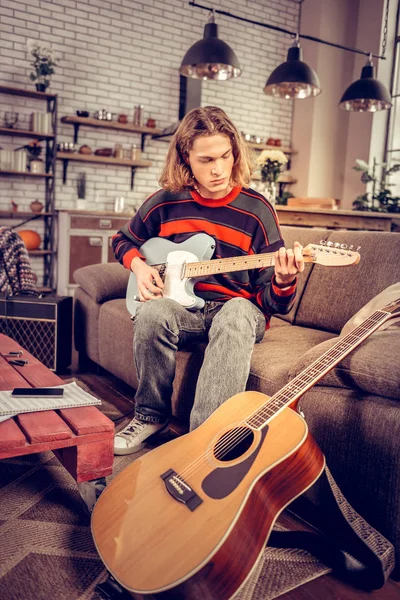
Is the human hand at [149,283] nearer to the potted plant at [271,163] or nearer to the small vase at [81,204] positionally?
the potted plant at [271,163]

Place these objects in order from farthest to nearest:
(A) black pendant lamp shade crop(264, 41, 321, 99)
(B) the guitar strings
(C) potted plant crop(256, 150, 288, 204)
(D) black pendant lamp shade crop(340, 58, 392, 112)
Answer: (C) potted plant crop(256, 150, 288, 204) → (D) black pendant lamp shade crop(340, 58, 392, 112) → (A) black pendant lamp shade crop(264, 41, 321, 99) → (B) the guitar strings

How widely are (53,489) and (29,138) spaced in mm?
4542

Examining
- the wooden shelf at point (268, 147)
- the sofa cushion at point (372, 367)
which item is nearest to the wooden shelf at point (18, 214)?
the wooden shelf at point (268, 147)

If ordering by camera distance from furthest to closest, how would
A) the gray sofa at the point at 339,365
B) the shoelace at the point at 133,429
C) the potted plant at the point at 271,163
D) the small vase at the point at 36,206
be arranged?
the small vase at the point at 36,206 → the potted plant at the point at 271,163 → the shoelace at the point at 133,429 → the gray sofa at the point at 339,365

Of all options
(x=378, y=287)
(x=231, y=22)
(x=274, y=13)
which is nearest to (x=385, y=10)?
(x=274, y=13)

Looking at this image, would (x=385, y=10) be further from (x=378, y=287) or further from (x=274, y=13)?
(x=378, y=287)

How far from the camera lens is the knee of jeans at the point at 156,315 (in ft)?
5.71

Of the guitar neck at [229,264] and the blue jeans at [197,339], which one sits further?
the guitar neck at [229,264]

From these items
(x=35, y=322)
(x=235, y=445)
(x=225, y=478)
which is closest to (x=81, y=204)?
(x=35, y=322)

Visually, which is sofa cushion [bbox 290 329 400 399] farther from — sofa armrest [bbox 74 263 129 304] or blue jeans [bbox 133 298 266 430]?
sofa armrest [bbox 74 263 129 304]

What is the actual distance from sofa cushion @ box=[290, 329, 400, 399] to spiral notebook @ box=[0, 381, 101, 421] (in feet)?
2.04

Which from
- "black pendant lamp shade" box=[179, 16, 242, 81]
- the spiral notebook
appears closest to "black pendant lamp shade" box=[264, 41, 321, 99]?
"black pendant lamp shade" box=[179, 16, 242, 81]

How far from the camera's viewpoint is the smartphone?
1.42m

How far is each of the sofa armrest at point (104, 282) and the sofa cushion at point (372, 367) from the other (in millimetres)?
1524
